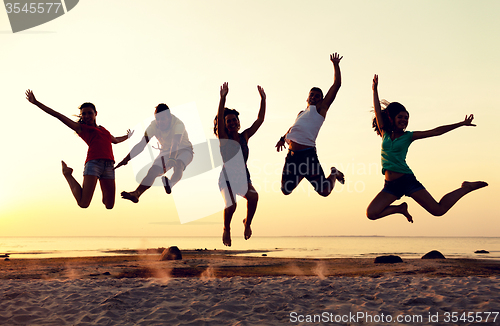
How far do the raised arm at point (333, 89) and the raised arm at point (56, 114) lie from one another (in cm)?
493

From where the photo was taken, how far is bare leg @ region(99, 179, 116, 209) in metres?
7.87

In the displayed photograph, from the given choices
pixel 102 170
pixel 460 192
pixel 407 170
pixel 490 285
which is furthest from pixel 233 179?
pixel 490 285

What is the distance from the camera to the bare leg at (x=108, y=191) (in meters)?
7.87

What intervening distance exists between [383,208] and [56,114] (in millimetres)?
6509

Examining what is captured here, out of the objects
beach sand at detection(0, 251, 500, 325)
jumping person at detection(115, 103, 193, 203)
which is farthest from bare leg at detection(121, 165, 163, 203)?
beach sand at detection(0, 251, 500, 325)

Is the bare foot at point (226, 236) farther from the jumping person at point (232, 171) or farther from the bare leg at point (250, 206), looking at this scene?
the bare leg at point (250, 206)

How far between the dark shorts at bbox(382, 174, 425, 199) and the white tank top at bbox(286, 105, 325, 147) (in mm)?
1727

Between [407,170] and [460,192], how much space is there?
1.23 m

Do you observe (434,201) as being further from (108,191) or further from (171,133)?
(108,191)

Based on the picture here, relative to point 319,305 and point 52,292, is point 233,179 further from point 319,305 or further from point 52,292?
point 52,292

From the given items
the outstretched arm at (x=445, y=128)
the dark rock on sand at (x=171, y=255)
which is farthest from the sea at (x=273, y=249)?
the outstretched arm at (x=445, y=128)

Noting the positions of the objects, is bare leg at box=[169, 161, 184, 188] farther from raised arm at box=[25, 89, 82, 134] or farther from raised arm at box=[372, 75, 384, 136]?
raised arm at box=[372, 75, 384, 136]

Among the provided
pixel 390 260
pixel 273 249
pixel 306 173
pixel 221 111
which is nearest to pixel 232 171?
pixel 221 111

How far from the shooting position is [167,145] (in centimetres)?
827
